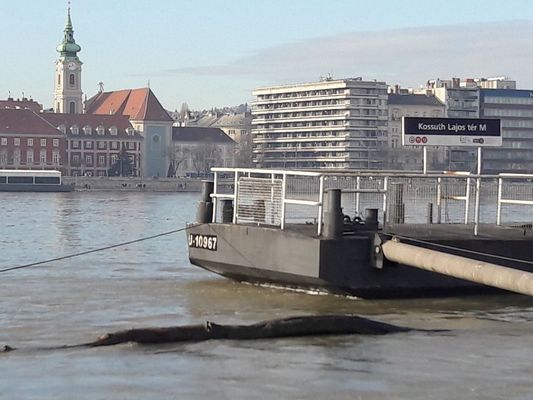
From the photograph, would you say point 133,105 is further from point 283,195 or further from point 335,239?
point 335,239

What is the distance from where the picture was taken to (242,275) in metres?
18.8

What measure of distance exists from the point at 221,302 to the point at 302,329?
3.72m

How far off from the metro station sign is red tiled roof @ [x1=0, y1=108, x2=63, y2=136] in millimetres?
135254

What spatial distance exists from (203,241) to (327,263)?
9.64ft

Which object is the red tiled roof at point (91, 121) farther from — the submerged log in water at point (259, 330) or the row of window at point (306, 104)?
the submerged log in water at point (259, 330)

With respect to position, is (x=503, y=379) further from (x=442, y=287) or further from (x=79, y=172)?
(x=79, y=172)

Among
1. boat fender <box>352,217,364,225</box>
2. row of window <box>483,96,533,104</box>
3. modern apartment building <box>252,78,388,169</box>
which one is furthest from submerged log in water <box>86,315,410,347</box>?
row of window <box>483,96,533,104</box>

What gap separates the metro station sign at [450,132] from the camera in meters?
19.7

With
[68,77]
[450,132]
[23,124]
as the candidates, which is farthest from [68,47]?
[450,132]

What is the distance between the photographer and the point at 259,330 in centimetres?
1355

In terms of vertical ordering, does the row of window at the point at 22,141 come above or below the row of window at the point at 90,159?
above

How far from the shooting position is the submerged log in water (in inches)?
511

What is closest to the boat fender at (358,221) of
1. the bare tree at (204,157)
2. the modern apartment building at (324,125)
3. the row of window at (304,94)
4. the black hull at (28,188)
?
the black hull at (28,188)

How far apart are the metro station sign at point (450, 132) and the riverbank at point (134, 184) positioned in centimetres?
11510
